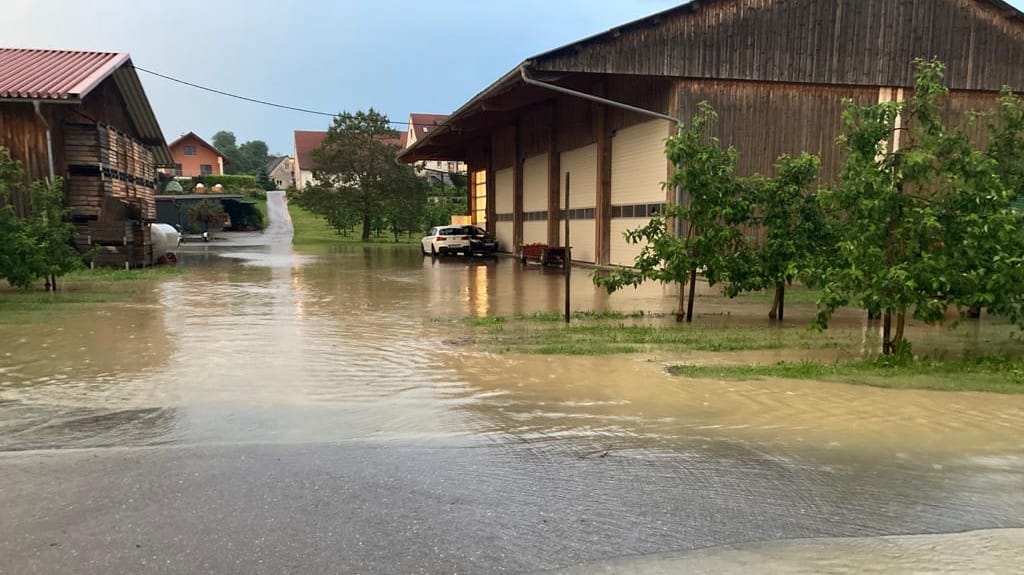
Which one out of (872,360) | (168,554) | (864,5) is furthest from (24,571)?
(864,5)

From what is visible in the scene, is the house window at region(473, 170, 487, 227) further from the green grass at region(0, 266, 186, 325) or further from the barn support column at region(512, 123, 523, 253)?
the green grass at region(0, 266, 186, 325)

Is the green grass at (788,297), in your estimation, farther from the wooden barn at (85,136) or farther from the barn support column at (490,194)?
the barn support column at (490,194)

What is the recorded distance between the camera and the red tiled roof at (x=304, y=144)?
9658 centimetres

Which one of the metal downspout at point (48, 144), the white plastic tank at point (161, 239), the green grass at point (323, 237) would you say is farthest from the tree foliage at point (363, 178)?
the metal downspout at point (48, 144)

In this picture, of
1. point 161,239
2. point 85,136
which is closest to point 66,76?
point 85,136

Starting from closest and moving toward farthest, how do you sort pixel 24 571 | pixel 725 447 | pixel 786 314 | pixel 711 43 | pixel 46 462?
pixel 24 571 → pixel 46 462 → pixel 725 447 → pixel 786 314 → pixel 711 43

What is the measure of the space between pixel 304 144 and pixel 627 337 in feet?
319

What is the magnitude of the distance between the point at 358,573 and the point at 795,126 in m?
20.4

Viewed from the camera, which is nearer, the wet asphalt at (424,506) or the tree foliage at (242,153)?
the wet asphalt at (424,506)

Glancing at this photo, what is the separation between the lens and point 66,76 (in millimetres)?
20266

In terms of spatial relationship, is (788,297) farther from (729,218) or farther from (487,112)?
(487,112)

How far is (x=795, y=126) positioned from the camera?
2062 cm

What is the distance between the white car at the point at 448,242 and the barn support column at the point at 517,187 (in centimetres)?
254

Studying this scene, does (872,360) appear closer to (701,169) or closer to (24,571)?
(701,169)
